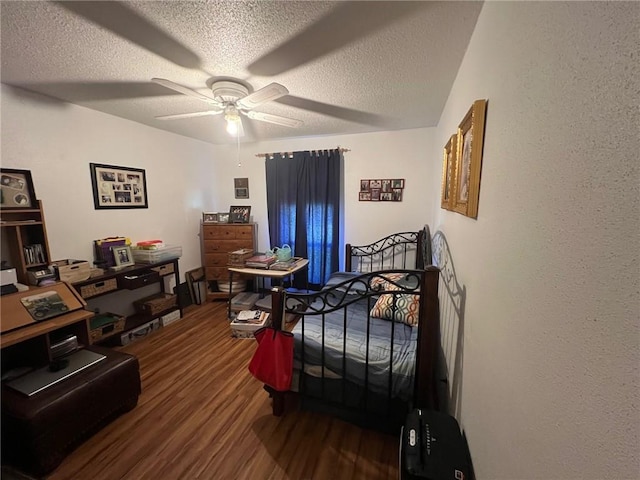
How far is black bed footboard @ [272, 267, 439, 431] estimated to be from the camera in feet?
4.63

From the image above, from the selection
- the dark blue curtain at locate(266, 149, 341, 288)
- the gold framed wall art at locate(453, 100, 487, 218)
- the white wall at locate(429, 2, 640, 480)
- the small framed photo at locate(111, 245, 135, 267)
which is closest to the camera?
the white wall at locate(429, 2, 640, 480)

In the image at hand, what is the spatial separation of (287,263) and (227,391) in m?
1.60

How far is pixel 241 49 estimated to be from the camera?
58.7 inches

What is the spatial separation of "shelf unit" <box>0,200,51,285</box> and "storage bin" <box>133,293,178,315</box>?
3.46 ft

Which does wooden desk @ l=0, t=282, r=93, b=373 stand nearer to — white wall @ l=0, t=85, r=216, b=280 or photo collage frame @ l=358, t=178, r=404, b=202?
white wall @ l=0, t=85, r=216, b=280

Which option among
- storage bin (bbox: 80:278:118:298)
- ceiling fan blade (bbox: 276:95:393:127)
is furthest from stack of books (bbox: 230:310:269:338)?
ceiling fan blade (bbox: 276:95:393:127)

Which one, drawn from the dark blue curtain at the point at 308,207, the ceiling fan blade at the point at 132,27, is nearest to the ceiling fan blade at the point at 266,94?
the ceiling fan blade at the point at 132,27

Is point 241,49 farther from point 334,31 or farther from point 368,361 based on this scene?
point 368,361

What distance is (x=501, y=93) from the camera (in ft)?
2.87

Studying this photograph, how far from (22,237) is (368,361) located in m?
2.90

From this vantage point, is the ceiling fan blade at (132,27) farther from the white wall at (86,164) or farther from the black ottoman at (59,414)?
the black ottoman at (59,414)

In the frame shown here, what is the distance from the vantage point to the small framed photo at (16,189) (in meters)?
1.90

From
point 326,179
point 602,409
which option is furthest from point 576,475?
point 326,179

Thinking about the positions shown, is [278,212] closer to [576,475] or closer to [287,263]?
[287,263]
